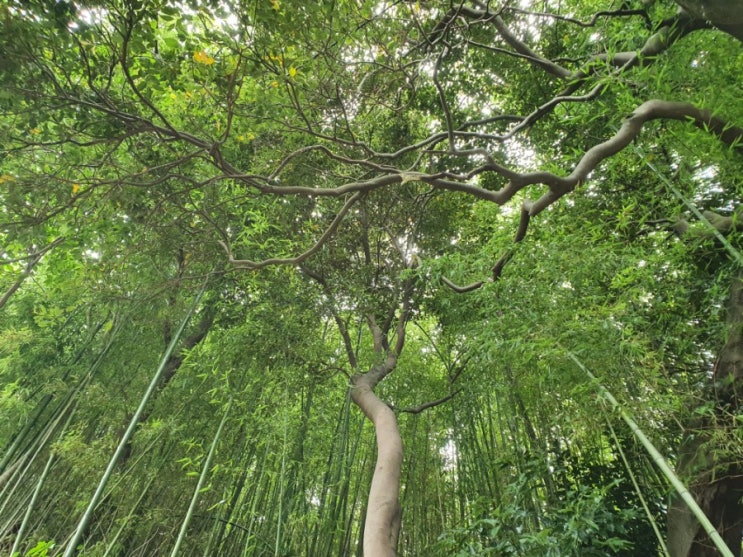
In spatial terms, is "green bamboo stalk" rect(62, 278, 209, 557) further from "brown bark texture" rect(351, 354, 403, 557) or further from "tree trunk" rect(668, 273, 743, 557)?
"tree trunk" rect(668, 273, 743, 557)

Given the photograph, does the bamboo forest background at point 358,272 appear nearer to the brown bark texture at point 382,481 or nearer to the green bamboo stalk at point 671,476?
the green bamboo stalk at point 671,476

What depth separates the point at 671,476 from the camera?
127cm

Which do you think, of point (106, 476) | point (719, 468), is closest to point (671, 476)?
point (719, 468)

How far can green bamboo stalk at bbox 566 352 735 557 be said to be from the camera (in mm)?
1164

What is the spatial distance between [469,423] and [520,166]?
7.41 ft

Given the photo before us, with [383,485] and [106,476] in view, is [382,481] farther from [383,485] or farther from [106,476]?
[106,476]

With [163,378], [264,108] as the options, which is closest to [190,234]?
[264,108]

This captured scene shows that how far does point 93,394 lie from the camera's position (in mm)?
2555

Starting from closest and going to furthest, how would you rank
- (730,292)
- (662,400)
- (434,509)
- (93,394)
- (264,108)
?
1. (662,400)
2. (730,292)
3. (264,108)
4. (93,394)
5. (434,509)

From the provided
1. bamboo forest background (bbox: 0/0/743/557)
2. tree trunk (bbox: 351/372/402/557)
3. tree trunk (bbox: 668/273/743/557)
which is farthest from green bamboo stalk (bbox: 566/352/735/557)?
tree trunk (bbox: 351/372/402/557)

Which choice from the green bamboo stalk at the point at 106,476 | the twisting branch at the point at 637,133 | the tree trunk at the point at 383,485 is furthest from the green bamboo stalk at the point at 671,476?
the green bamboo stalk at the point at 106,476

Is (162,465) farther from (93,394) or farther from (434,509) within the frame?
(434,509)

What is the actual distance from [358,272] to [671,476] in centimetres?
251

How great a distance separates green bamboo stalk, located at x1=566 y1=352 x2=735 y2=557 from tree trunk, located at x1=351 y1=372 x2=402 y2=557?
1235 mm
